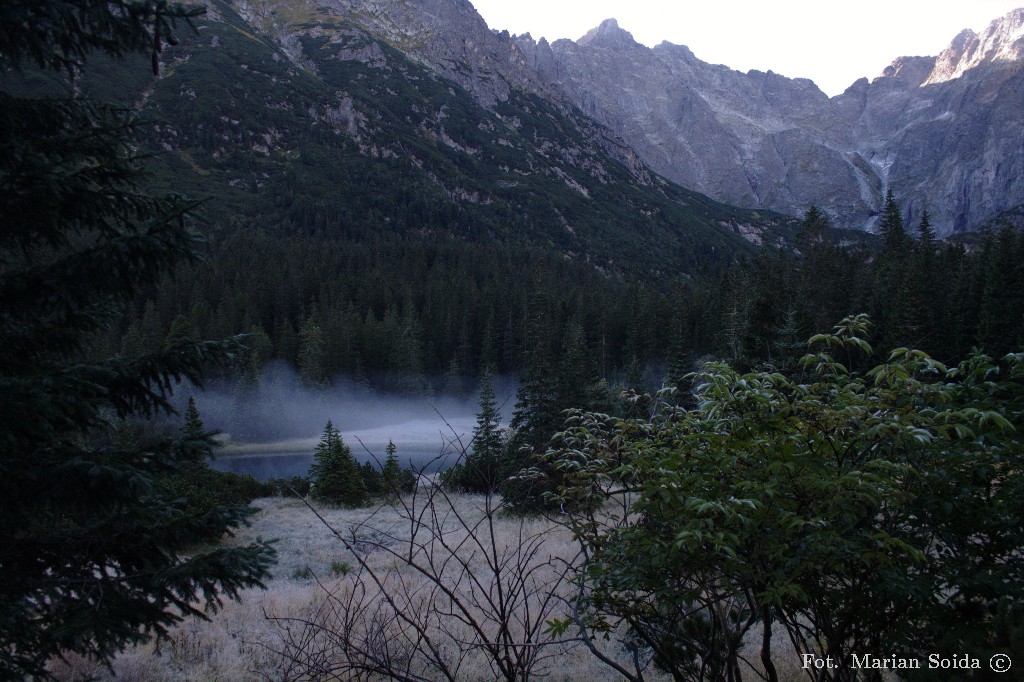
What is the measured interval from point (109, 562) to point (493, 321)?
232 ft

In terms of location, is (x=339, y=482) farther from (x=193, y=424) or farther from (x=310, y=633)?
(x=310, y=633)

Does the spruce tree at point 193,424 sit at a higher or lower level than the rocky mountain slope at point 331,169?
lower

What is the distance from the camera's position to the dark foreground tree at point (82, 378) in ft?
13.0

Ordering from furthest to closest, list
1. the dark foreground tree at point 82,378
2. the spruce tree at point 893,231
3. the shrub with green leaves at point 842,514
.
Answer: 1. the spruce tree at point 893,231
2. the dark foreground tree at point 82,378
3. the shrub with green leaves at point 842,514

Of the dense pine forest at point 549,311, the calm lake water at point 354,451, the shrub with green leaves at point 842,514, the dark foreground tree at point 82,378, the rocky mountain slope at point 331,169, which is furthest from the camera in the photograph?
the rocky mountain slope at point 331,169

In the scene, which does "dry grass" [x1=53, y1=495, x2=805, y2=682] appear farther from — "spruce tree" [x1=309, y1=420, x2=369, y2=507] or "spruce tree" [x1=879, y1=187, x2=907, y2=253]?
"spruce tree" [x1=879, y1=187, x2=907, y2=253]

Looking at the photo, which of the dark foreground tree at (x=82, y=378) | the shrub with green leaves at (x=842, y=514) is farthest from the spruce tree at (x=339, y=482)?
the shrub with green leaves at (x=842, y=514)

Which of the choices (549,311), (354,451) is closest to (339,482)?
(354,451)

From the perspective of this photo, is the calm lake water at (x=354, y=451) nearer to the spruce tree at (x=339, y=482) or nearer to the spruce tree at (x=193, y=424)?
the spruce tree at (x=193, y=424)

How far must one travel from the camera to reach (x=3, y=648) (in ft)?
13.2

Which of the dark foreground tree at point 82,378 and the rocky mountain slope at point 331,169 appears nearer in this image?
the dark foreground tree at point 82,378

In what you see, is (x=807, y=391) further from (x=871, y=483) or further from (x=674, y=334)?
(x=674, y=334)

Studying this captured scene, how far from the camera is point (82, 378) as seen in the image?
4.17 meters

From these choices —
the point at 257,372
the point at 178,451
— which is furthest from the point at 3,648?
the point at 257,372
